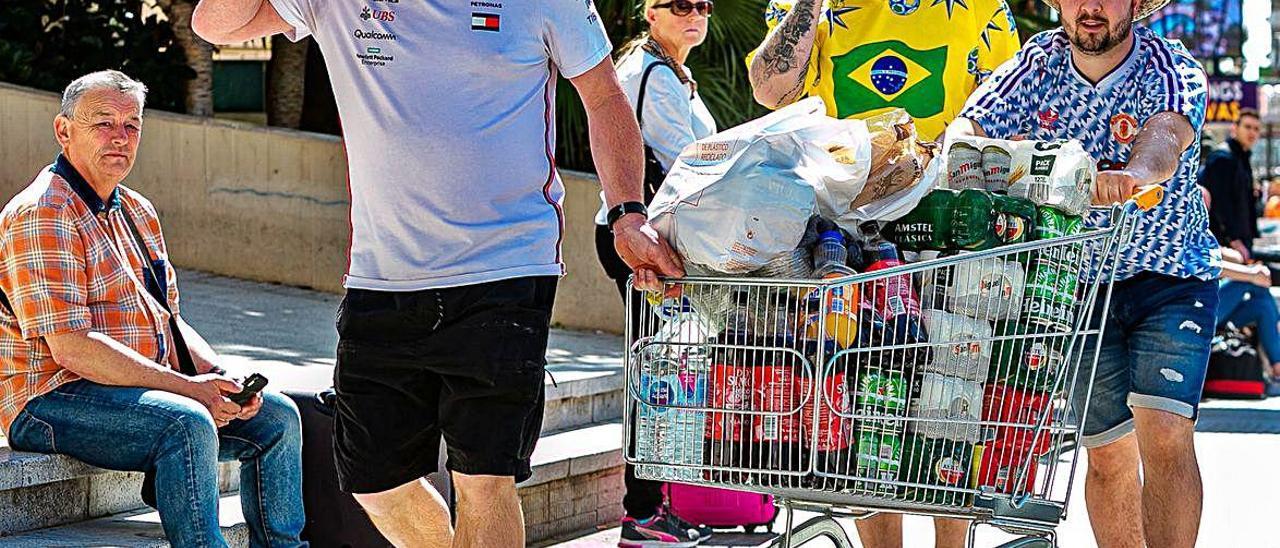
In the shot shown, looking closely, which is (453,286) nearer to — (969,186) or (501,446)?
(501,446)

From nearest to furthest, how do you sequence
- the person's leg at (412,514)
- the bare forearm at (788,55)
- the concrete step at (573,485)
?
the person's leg at (412,514), the bare forearm at (788,55), the concrete step at (573,485)

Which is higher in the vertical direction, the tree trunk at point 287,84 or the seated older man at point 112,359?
the tree trunk at point 287,84

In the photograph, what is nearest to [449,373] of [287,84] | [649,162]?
[649,162]

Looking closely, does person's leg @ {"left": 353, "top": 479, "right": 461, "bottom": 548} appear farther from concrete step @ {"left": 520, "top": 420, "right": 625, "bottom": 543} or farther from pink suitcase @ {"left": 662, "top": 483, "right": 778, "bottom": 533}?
pink suitcase @ {"left": 662, "top": 483, "right": 778, "bottom": 533}

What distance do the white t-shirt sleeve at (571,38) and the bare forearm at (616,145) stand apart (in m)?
0.10

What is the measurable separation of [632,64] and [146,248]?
1821 millimetres

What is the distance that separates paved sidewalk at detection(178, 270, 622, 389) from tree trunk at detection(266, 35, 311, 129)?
5.75 ft

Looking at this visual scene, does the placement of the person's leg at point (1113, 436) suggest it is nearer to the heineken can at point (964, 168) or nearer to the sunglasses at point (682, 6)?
the heineken can at point (964, 168)

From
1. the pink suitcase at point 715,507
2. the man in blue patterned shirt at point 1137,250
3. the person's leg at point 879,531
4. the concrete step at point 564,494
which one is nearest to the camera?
the man in blue patterned shirt at point 1137,250

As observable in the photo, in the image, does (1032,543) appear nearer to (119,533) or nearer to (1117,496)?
(1117,496)

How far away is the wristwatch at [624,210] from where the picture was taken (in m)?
3.60

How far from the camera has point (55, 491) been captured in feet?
16.0

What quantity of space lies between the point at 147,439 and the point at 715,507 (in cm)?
222

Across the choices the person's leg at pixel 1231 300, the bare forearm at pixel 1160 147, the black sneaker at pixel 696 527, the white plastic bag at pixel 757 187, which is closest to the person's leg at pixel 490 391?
the white plastic bag at pixel 757 187
